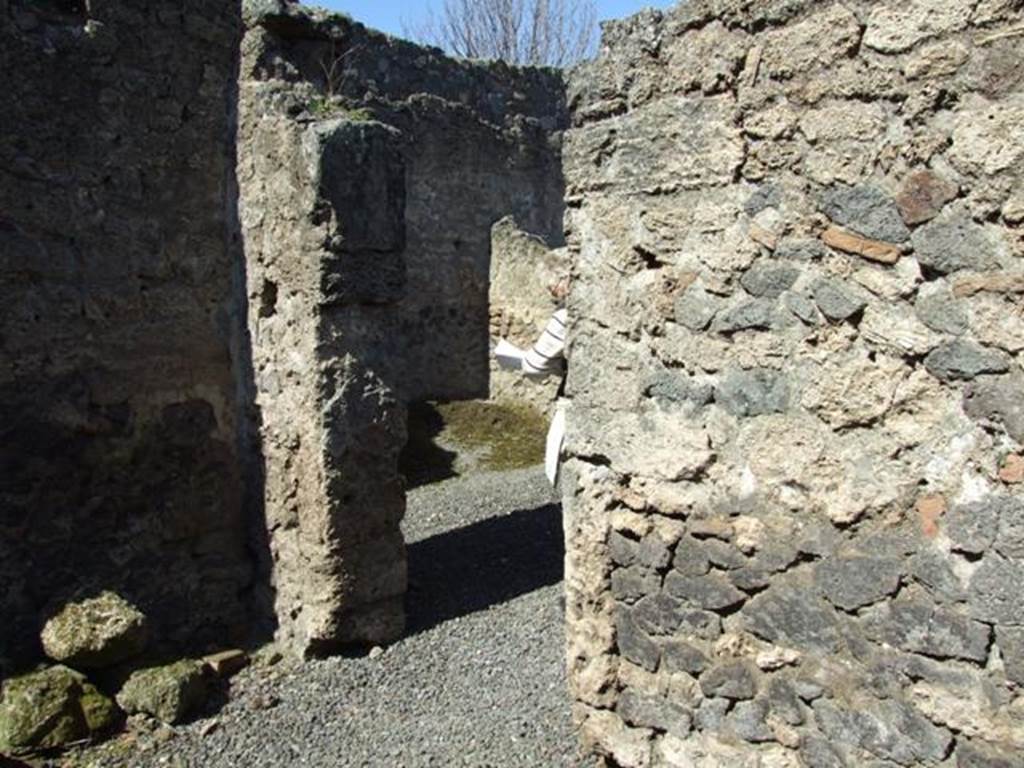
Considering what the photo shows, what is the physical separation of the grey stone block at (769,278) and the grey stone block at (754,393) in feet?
0.77

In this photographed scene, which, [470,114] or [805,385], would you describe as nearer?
[805,385]

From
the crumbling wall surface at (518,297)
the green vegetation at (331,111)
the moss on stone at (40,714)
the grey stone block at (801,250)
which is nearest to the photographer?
the grey stone block at (801,250)

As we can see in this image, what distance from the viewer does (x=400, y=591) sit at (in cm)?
571

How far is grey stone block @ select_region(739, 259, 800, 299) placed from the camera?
306cm

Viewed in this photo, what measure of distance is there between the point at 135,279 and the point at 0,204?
0.72 metres

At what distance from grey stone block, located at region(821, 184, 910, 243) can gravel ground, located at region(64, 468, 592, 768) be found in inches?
92.1

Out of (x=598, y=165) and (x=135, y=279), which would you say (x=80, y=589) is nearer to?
(x=135, y=279)

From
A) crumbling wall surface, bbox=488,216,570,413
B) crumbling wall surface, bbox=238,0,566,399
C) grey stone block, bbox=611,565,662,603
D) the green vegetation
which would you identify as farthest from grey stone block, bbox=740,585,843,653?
crumbling wall surface, bbox=238,0,566,399

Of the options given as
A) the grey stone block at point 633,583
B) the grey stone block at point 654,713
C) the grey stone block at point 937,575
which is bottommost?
the grey stone block at point 654,713

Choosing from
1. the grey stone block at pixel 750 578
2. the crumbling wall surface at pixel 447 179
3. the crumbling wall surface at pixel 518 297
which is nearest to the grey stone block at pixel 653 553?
the grey stone block at pixel 750 578

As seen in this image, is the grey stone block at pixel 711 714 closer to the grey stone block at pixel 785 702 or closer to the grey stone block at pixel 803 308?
the grey stone block at pixel 785 702

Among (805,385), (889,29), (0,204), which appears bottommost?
(805,385)

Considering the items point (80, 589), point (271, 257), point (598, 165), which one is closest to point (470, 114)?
point (271, 257)

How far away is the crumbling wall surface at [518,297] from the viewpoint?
11344 mm
